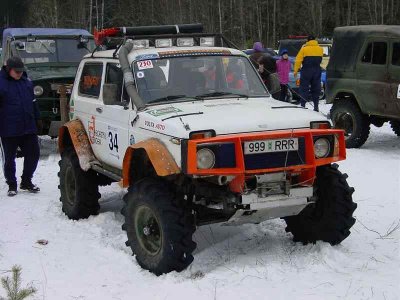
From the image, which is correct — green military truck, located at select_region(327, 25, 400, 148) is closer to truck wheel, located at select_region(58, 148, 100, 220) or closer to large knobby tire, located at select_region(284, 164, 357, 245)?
large knobby tire, located at select_region(284, 164, 357, 245)

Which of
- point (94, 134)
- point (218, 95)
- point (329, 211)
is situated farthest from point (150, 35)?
point (329, 211)

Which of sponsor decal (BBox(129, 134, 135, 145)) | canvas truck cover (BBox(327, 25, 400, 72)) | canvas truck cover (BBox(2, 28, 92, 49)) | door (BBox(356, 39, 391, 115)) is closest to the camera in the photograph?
sponsor decal (BBox(129, 134, 135, 145))

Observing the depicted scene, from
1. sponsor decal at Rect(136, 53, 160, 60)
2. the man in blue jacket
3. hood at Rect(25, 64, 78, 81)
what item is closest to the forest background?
hood at Rect(25, 64, 78, 81)

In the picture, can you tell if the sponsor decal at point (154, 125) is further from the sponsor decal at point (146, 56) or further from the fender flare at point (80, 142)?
the fender flare at point (80, 142)

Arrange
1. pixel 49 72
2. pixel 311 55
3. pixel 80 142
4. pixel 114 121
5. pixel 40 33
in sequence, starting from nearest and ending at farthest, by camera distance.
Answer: pixel 114 121, pixel 80 142, pixel 49 72, pixel 40 33, pixel 311 55

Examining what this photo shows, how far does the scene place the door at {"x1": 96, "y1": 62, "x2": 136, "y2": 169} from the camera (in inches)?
233

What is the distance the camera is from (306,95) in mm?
14359

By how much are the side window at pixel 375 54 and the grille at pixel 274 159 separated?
19.8ft

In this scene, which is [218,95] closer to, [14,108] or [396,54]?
[14,108]

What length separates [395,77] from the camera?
405 inches

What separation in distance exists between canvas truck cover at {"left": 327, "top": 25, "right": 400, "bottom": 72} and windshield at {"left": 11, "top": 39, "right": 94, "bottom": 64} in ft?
16.8

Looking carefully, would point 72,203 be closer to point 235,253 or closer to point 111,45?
point 111,45

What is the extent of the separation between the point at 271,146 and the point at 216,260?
1223 millimetres

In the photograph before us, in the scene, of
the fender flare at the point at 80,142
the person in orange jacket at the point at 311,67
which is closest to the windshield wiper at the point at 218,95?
the fender flare at the point at 80,142
